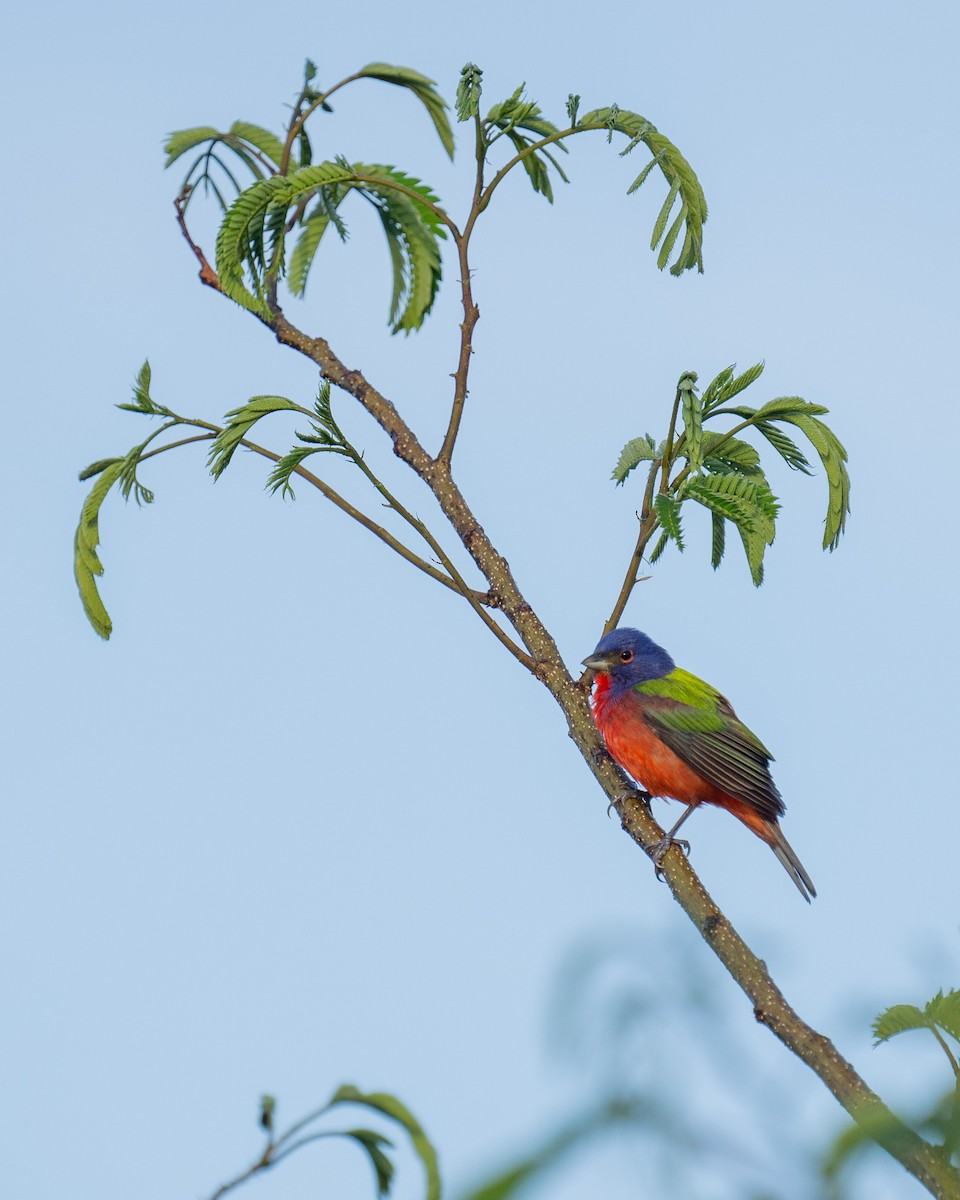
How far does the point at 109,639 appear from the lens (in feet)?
13.8

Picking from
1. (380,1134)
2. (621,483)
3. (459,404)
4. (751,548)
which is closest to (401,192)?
(459,404)

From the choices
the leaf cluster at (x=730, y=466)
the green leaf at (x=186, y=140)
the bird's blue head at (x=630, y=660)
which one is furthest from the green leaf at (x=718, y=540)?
the bird's blue head at (x=630, y=660)

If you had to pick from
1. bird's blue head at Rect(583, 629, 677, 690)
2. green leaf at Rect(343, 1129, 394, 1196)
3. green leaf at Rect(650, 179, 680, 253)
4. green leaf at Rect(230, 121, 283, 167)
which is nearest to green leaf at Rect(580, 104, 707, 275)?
green leaf at Rect(650, 179, 680, 253)

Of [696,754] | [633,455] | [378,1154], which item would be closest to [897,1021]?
[378,1154]

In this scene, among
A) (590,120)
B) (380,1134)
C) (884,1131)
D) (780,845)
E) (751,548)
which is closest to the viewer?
(884,1131)

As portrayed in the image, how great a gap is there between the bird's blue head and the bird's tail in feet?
3.89

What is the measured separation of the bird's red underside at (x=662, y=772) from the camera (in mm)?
7297

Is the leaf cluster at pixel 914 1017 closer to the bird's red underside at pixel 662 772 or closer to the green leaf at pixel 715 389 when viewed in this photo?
the green leaf at pixel 715 389

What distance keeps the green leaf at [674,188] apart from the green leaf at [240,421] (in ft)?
4.00

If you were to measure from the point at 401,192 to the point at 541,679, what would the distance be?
1660 millimetres

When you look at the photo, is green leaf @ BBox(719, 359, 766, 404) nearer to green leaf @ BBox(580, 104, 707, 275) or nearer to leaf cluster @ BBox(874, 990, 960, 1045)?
green leaf @ BBox(580, 104, 707, 275)

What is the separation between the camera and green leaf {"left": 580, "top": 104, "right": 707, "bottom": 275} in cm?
414

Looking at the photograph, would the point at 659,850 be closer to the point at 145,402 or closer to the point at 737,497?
the point at 737,497

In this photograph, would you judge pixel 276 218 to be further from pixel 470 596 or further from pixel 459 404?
pixel 470 596
